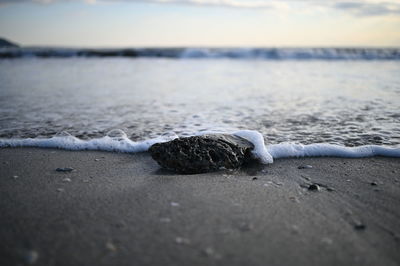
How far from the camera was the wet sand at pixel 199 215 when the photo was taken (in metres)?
1.69

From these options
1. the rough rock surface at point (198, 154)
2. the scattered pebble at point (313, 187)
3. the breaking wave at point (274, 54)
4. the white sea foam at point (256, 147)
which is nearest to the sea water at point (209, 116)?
the white sea foam at point (256, 147)

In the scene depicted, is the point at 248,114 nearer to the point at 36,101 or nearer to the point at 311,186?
the point at 311,186

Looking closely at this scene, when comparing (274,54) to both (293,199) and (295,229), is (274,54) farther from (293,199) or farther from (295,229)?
(295,229)

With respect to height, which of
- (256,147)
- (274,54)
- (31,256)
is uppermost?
(274,54)

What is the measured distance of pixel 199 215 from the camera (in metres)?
2.10

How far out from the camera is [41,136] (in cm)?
411

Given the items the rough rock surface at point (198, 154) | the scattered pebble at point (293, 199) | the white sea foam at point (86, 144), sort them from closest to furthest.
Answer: the scattered pebble at point (293, 199)
the rough rock surface at point (198, 154)
the white sea foam at point (86, 144)

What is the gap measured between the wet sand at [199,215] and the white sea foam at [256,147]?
0.27m

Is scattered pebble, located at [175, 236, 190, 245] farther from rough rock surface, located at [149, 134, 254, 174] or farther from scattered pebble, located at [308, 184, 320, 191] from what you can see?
scattered pebble, located at [308, 184, 320, 191]

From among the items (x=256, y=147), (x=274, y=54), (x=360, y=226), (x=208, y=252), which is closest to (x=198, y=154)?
(x=256, y=147)

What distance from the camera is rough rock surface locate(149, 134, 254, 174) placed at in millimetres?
2954

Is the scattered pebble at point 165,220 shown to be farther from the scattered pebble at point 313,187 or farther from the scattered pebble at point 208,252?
the scattered pebble at point 313,187

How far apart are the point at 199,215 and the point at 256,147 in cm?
153

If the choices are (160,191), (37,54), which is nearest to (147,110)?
(160,191)
